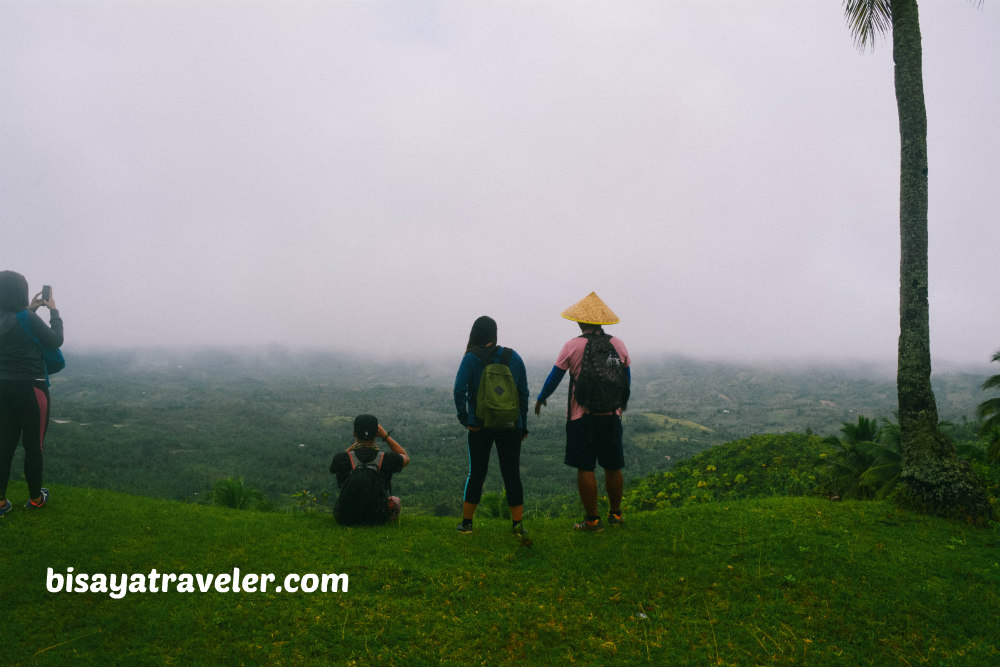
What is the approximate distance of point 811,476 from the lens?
938 inches

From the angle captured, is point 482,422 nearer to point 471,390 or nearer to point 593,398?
point 471,390

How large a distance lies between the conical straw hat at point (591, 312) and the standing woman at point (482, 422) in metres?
0.93

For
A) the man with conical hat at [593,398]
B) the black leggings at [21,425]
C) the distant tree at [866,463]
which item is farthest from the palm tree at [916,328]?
the black leggings at [21,425]

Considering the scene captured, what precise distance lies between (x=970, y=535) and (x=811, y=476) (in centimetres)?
2020

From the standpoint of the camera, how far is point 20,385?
641 centimetres

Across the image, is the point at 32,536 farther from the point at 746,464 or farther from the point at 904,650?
the point at 746,464

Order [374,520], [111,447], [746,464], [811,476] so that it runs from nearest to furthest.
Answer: [374,520] < [811,476] < [746,464] < [111,447]

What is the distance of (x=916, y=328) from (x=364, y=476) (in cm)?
823

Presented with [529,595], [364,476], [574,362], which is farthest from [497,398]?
[364,476]

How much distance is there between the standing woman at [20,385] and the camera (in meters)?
6.33

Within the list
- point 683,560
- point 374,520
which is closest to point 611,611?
point 683,560

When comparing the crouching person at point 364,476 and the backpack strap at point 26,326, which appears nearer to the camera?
the backpack strap at point 26,326

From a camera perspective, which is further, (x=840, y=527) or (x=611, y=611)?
(x=840, y=527)

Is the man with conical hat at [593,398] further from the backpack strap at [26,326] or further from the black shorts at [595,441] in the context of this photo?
the backpack strap at [26,326]
